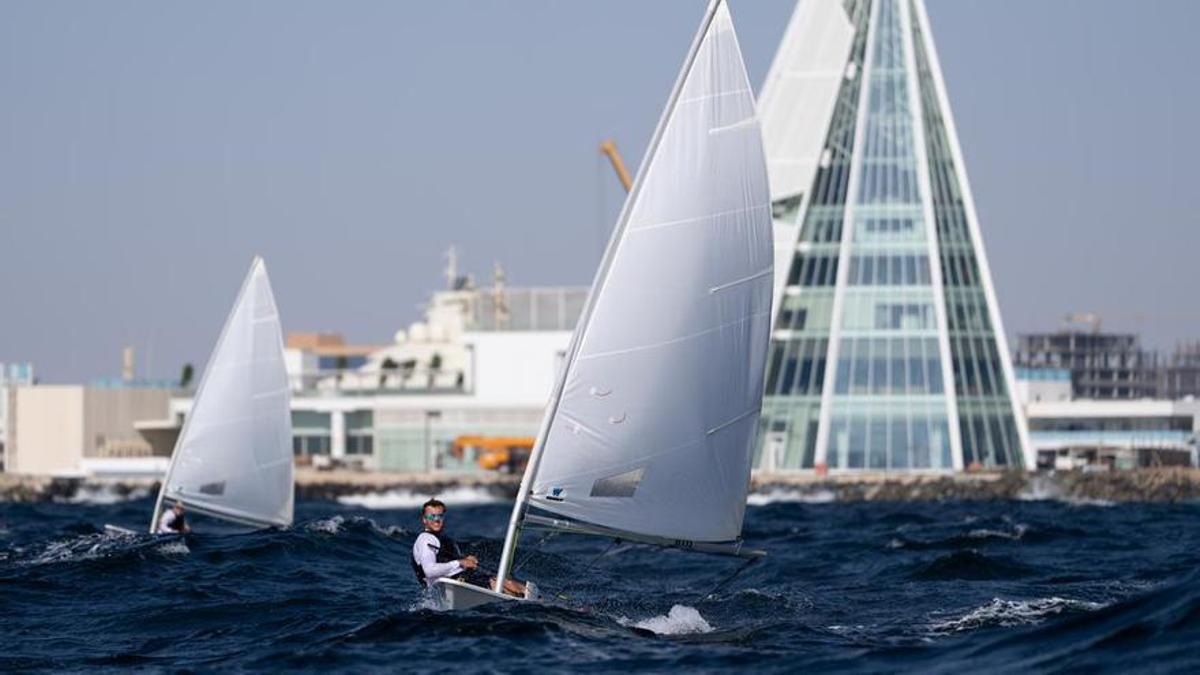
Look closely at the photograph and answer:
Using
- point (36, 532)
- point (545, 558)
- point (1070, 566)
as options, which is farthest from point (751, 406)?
point (36, 532)

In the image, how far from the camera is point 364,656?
878 inches

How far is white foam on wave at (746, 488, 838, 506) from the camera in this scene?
80.1 metres

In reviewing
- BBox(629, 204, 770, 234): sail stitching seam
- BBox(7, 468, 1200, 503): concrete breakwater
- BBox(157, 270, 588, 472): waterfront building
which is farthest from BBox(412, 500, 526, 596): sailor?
BBox(157, 270, 588, 472): waterfront building

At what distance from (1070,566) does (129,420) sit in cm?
9833

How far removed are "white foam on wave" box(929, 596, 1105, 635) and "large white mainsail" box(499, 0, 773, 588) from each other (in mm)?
2689

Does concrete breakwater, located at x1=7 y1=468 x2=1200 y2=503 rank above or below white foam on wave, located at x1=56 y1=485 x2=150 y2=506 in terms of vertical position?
above

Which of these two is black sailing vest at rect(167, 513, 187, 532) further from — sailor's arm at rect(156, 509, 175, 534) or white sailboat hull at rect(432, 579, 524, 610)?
white sailboat hull at rect(432, 579, 524, 610)

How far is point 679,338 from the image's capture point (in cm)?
2450

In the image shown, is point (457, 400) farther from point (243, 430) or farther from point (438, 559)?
point (438, 559)

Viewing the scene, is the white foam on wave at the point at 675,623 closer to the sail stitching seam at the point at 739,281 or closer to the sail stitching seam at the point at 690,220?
the sail stitching seam at the point at 739,281

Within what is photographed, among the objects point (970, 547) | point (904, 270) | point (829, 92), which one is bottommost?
point (970, 547)

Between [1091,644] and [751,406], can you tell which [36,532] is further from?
[1091,644]

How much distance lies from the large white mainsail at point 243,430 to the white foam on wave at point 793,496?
34.7 m

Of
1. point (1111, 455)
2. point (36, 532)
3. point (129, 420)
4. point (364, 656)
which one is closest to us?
point (364, 656)
